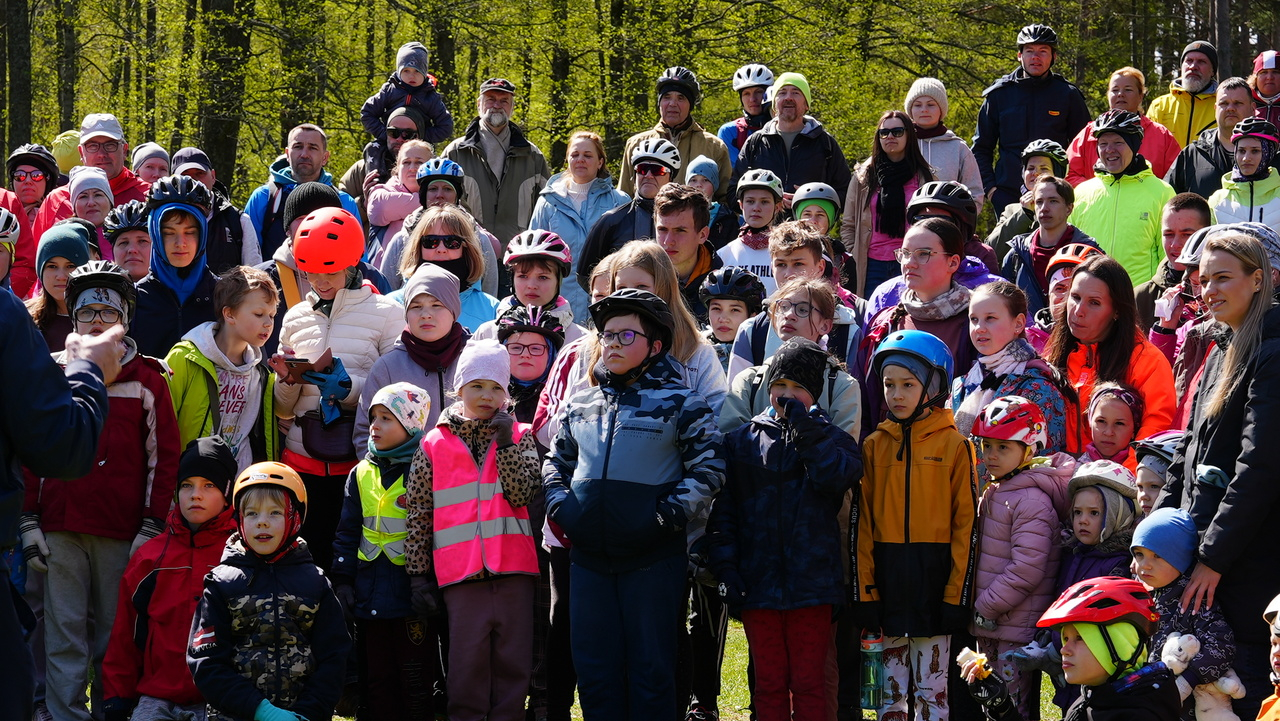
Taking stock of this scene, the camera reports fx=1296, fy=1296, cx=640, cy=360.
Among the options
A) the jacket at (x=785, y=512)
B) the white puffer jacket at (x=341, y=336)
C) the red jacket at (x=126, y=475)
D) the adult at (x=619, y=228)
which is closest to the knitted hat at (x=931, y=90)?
the adult at (x=619, y=228)

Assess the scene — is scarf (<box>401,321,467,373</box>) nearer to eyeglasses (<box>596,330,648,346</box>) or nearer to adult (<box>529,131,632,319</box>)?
eyeglasses (<box>596,330,648,346</box>)

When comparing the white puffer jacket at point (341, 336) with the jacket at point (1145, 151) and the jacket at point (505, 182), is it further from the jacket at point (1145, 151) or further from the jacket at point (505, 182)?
the jacket at point (1145, 151)

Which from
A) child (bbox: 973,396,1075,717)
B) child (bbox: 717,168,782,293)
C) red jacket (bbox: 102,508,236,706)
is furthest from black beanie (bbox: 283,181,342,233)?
child (bbox: 973,396,1075,717)

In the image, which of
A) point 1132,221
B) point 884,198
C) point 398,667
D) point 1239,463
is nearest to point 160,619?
point 398,667

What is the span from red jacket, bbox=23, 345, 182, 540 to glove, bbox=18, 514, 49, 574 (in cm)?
7

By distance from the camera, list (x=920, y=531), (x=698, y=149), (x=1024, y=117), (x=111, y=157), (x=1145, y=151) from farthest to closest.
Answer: (x=1024, y=117), (x=1145, y=151), (x=698, y=149), (x=111, y=157), (x=920, y=531)

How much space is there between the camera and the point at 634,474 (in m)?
5.66

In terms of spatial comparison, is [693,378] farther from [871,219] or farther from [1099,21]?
[1099,21]

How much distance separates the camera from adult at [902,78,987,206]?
10875 mm

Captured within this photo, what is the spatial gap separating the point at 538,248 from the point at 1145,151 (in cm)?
702

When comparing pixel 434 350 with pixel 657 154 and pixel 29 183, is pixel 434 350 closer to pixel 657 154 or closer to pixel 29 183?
pixel 657 154

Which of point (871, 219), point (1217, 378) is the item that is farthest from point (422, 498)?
point (871, 219)

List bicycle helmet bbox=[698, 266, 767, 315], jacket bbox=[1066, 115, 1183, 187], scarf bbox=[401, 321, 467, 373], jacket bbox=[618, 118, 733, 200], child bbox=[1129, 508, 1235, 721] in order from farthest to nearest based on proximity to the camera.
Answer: jacket bbox=[1066, 115, 1183, 187]
jacket bbox=[618, 118, 733, 200]
bicycle helmet bbox=[698, 266, 767, 315]
scarf bbox=[401, 321, 467, 373]
child bbox=[1129, 508, 1235, 721]

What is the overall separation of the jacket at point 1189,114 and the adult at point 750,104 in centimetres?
410
